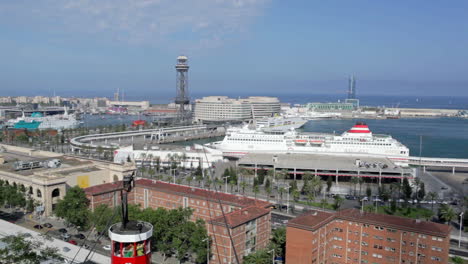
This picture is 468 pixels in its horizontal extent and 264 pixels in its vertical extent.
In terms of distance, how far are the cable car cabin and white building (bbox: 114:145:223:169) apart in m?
18.5

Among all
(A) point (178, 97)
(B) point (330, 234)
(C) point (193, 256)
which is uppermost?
(A) point (178, 97)

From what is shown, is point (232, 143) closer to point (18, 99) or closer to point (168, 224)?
point (168, 224)

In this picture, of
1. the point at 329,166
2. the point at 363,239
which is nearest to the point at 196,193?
the point at 363,239

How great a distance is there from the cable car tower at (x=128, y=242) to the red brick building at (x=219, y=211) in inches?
194

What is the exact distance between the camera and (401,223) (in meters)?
9.34

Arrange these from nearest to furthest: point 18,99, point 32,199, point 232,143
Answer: point 32,199
point 232,143
point 18,99

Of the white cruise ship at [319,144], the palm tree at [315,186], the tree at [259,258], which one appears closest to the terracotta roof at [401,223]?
the tree at [259,258]

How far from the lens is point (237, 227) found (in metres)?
9.55

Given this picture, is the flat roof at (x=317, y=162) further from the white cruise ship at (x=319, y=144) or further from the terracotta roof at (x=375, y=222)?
the terracotta roof at (x=375, y=222)

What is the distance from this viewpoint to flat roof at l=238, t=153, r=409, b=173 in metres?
18.6

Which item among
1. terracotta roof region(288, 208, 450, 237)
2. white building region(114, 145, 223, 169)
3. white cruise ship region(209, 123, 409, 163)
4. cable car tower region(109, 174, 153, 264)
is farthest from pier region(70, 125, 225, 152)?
cable car tower region(109, 174, 153, 264)

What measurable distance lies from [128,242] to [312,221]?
7273 mm

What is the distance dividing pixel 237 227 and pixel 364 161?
12366 millimetres

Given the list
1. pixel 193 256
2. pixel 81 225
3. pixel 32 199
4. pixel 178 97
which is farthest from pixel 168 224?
pixel 178 97
